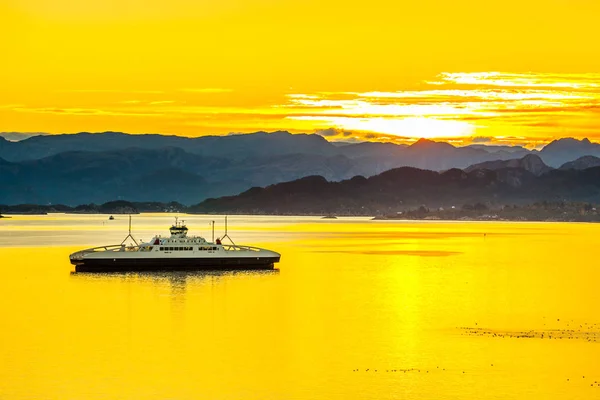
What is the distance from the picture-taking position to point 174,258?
120 m

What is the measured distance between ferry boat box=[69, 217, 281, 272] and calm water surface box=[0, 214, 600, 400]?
11.0 feet

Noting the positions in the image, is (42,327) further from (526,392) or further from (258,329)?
(526,392)

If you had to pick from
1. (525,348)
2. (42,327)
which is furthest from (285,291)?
(525,348)

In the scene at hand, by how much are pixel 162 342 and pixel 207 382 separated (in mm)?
13224

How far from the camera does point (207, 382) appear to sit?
1900 inches

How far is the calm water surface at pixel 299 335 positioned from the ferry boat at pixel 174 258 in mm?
3338

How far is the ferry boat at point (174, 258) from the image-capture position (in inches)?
4646

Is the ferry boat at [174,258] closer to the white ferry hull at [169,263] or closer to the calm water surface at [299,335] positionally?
the white ferry hull at [169,263]

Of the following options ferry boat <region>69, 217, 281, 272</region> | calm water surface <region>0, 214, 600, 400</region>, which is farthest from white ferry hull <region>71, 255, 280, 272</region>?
calm water surface <region>0, 214, 600, 400</region>

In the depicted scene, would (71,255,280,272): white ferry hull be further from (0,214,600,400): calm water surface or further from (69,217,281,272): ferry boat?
(0,214,600,400): calm water surface

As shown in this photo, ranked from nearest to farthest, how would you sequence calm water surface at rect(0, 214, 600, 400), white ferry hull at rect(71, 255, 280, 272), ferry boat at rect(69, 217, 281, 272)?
calm water surface at rect(0, 214, 600, 400) < white ferry hull at rect(71, 255, 280, 272) < ferry boat at rect(69, 217, 281, 272)

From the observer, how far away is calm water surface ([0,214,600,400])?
47625mm

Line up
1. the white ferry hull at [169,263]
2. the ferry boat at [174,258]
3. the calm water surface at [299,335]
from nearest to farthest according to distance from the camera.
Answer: the calm water surface at [299,335] < the white ferry hull at [169,263] < the ferry boat at [174,258]

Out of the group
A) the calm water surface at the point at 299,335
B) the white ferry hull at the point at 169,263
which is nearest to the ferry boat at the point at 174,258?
the white ferry hull at the point at 169,263
